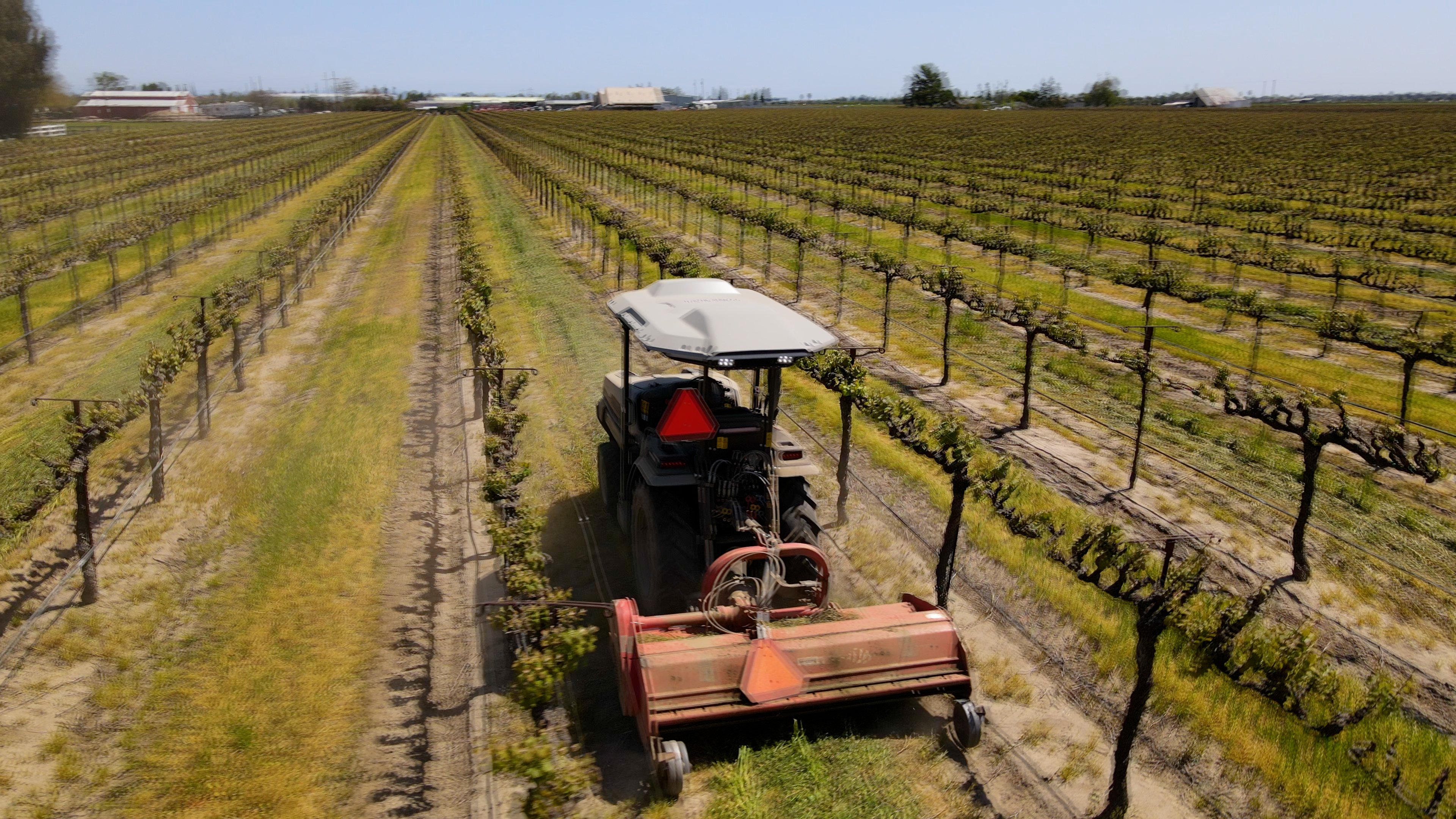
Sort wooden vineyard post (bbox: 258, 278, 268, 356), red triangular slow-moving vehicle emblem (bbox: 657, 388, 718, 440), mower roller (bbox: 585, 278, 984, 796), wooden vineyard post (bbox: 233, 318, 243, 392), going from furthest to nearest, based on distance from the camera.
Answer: wooden vineyard post (bbox: 258, 278, 268, 356) → wooden vineyard post (bbox: 233, 318, 243, 392) → red triangular slow-moving vehicle emblem (bbox: 657, 388, 718, 440) → mower roller (bbox: 585, 278, 984, 796)

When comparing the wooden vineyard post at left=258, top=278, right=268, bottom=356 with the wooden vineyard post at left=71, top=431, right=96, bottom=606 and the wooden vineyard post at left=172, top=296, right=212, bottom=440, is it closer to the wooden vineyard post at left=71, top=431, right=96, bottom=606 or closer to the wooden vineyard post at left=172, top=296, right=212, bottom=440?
the wooden vineyard post at left=172, top=296, right=212, bottom=440

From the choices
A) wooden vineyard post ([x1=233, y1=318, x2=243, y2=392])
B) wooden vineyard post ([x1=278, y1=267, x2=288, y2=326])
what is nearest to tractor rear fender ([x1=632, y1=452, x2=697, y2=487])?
wooden vineyard post ([x1=233, y1=318, x2=243, y2=392])

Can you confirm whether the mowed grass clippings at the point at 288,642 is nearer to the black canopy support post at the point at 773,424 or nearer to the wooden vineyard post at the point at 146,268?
the black canopy support post at the point at 773,424

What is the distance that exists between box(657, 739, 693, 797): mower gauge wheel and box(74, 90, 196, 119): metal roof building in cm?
16656

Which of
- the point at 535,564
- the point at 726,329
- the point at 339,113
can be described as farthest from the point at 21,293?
the point at 339,113

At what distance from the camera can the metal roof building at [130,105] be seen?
145500 mm

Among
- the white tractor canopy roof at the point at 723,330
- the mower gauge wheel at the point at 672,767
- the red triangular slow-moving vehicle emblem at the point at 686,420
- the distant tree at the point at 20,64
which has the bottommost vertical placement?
the mower gauge wheel at the point at 672,767

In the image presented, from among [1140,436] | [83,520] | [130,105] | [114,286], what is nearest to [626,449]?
[83,520]

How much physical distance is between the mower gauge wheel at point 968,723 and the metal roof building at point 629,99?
171 metres

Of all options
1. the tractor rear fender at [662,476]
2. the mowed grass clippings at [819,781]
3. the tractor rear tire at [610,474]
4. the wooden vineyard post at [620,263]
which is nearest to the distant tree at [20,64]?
the wooden vineyard post at [620,263]

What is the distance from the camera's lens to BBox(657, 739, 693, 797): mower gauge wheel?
6801mm

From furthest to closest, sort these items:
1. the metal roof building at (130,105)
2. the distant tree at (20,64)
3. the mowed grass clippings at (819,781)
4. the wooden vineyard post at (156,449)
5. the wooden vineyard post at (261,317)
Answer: the metal roof building at (130,105)
the distant tree at (20,64)
the wooden vineyard post at (261,317)
the wooden vineyard post at (156,449)
the mowed grass clippings at (819,781)

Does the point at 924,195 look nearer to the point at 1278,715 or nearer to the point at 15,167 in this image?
the point at 1278,715

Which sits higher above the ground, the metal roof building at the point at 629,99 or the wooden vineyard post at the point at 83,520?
the metal roof building at the point at 629,99
